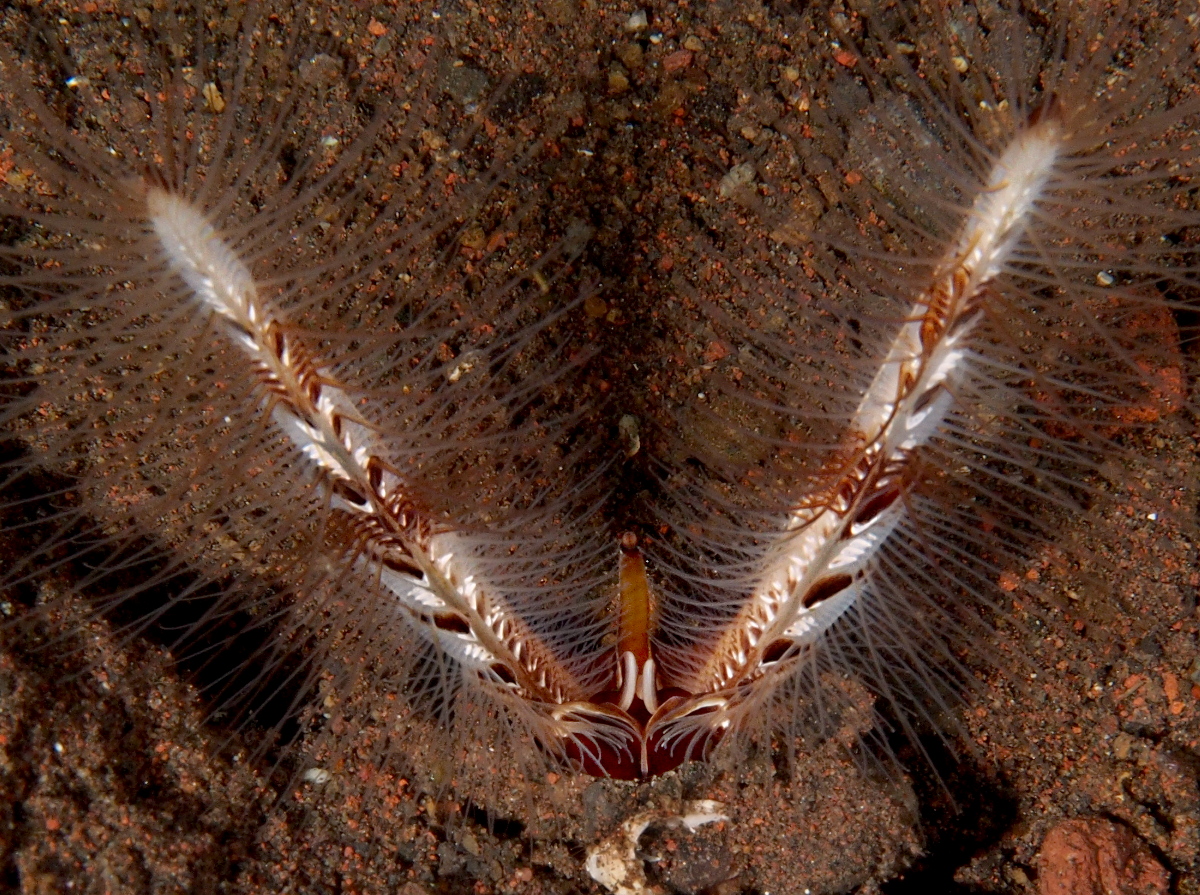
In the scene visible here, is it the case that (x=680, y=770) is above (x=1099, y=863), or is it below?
below

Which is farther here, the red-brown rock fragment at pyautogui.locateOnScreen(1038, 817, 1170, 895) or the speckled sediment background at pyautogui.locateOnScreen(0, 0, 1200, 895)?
the red-brown rock fragment at pyautogui.locateOnScreen(1038, 817, 1170, 895)

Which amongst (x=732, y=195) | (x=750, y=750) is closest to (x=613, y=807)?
(x=750, y=750)

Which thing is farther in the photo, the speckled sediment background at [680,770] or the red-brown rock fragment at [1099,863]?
the red-brown rock fragment at [1099,863]

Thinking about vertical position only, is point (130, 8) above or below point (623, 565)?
above

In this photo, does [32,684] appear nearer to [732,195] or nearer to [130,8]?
[130,8]

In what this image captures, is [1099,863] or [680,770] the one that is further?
[680,770]

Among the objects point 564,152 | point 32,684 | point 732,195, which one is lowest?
point 32,684

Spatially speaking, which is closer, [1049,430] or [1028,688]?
[1049,430]

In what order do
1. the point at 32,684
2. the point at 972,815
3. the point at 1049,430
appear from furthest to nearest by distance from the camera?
the point at 972,815
the point at 1049,430
the point at 32,684
